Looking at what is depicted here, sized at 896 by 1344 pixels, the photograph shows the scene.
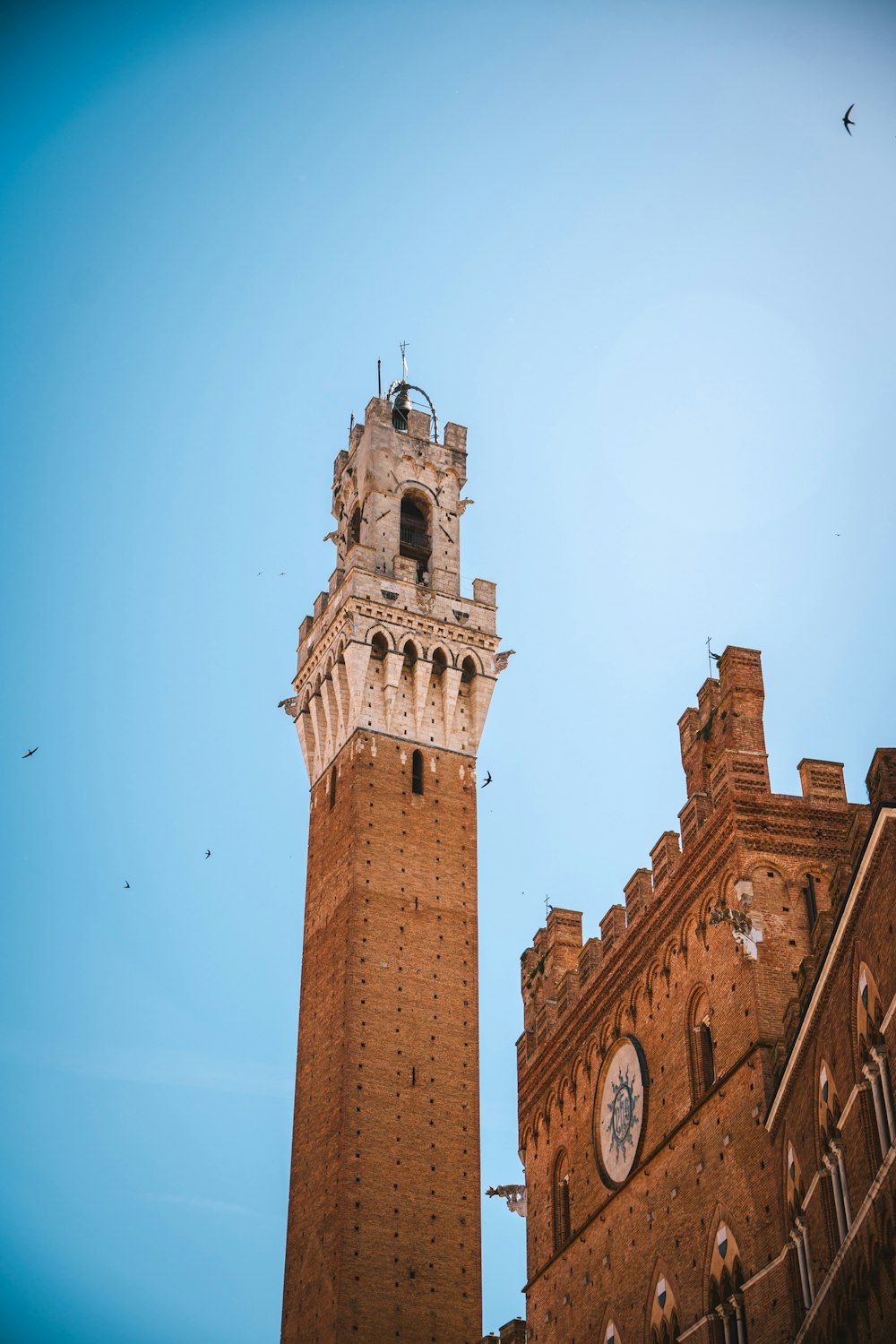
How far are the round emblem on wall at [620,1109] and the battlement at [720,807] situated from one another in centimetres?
139

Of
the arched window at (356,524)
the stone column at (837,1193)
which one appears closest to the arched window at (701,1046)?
the stone column at (837,1193)

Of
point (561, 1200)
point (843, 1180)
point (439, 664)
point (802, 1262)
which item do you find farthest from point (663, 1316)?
point (439, 664)

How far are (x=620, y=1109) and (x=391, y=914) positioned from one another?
59.0ft

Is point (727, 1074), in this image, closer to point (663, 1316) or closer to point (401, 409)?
point (663, 1316)

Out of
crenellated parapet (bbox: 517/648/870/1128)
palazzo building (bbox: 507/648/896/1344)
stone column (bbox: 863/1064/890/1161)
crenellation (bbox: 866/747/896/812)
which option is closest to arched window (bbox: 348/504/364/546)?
palazzo building (bbox: 507/648/896/1344)

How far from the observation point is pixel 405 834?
46.2 m

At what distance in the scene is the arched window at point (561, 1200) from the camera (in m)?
29.0

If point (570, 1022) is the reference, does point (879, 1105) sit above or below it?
below

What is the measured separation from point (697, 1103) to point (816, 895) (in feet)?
10.6

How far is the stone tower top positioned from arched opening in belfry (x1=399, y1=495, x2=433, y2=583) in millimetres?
38

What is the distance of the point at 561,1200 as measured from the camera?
29.4m

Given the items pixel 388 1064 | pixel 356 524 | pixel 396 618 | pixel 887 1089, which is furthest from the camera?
pixel 356 524

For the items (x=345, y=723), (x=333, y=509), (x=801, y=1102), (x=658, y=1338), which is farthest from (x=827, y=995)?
(x=333, y=509)

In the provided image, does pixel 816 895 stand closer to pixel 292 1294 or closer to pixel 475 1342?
pixel 475 1342
